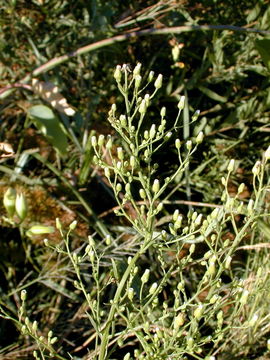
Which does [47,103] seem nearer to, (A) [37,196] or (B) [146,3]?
(A) [37,196]

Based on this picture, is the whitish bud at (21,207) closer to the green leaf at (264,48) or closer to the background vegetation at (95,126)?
the background vegetation at (95,126)

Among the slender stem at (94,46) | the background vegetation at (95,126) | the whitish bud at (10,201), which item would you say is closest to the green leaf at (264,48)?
the slender stem at (94,46)

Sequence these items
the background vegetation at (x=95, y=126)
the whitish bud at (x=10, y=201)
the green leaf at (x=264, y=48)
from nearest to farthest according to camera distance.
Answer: the whitish bud at (x=10, y=201), the green leaf at (x=264, y=48), the background vegetation at (x=95, y=126)

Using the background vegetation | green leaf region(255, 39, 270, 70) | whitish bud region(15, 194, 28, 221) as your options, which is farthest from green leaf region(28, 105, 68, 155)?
green leaf region(255, 39, 270, 70)

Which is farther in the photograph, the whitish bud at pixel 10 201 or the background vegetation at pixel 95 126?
the background vegetation at pixel 95 126

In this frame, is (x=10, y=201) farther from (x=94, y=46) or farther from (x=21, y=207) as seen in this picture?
(x=94, y=46)

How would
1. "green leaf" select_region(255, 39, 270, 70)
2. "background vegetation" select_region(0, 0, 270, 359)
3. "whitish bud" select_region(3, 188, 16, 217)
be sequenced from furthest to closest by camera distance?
"background vegetation" select_region(0, 0, 270, 359) → "green leaf" select_region(255, 39, 270, 70) → "whitish bud" select_region(3, 188, 16, 217)

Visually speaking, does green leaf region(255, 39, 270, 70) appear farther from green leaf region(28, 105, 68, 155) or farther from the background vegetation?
green leaf region(28, 105, 68, 155)

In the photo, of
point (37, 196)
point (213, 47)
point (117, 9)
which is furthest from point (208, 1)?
point (37, 196)
